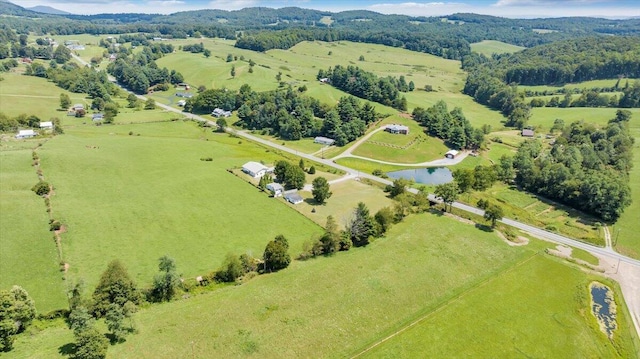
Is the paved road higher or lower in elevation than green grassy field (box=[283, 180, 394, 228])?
lower

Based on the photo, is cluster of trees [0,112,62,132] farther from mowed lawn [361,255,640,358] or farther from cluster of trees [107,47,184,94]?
mowed lawn [361,255,640,358]

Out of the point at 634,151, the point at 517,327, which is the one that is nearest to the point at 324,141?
the point at 517,327

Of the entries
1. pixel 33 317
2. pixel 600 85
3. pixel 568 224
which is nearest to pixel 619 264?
pixel 568 224

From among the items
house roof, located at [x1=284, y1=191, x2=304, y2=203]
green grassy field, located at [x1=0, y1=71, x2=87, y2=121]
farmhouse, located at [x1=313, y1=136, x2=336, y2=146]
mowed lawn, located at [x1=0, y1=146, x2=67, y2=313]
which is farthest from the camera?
green grassy field, located at [x1=0, y1=71, x2=87, y2=121]

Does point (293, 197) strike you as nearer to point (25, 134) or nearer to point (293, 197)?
point (293, 197)

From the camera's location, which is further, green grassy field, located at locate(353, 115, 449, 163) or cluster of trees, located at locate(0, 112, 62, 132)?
green grassy field, located at locate(353, 115, 449, 163)

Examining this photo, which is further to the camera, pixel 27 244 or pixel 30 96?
pixel 30 96

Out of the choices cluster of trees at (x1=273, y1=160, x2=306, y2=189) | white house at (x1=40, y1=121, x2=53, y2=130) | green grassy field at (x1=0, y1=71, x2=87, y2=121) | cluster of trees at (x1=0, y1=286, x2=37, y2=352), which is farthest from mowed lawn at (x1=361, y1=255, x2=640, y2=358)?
green grassy field at (x1=0, y1=71, x2=87, y2=121)

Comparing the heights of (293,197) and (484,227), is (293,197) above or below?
above
